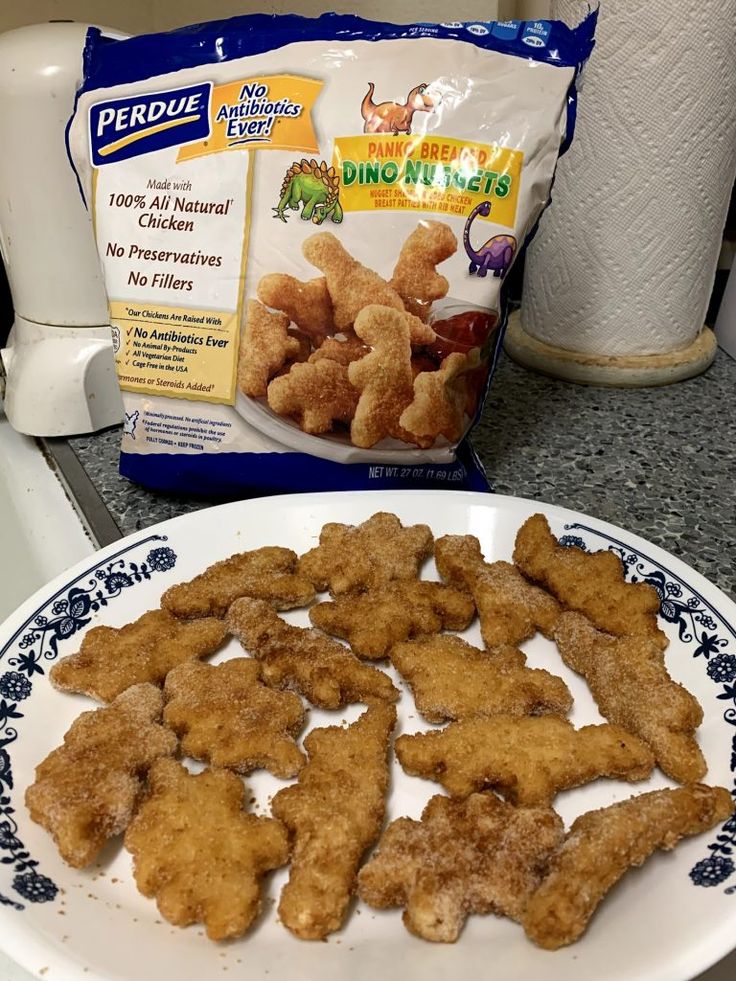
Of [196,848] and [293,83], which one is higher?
[293,83]

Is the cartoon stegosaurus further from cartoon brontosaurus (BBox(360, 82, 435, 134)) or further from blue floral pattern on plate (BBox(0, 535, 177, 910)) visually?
blue floral pattern on plate (BBox(0, 535, 177, 910))

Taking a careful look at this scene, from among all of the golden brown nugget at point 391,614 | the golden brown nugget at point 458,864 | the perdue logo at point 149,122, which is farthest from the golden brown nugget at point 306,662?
the perdue logo at point 149,122

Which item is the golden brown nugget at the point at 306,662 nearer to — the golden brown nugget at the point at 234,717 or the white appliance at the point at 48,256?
the golden brown nugget at the point at 234,717

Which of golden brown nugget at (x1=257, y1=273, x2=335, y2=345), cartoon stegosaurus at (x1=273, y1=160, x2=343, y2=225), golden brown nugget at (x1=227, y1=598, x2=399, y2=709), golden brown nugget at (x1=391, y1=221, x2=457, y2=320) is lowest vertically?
golden brown nugget at (x1=227, y1=598, x2=399, y2=709)

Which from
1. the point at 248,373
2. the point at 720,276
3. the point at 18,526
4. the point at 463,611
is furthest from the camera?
the point at 720,276

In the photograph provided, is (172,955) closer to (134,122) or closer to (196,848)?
(196,848)

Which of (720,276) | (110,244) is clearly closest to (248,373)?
(110,244)

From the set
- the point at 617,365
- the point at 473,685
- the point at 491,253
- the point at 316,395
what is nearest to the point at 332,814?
the point at 473,685

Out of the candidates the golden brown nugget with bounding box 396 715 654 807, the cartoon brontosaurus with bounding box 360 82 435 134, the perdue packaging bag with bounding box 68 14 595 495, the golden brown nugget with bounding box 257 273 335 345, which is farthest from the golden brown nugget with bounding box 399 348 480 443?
the golden brown nugget with bounding box 396 715 654 807
